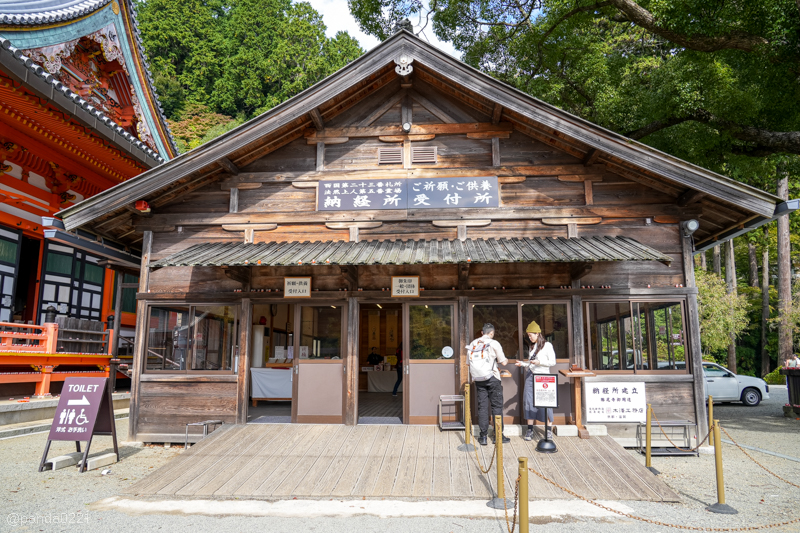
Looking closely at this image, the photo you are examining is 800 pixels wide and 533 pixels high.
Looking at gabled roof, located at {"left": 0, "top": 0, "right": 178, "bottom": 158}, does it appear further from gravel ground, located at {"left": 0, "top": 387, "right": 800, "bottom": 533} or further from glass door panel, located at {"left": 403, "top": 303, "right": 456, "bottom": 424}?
glass door panel, located at {"left": 403, "top": 303, "right": 456, "bottom": 424}

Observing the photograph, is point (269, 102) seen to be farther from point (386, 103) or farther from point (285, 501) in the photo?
point (285, 501)

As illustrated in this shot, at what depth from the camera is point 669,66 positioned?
12.3 m

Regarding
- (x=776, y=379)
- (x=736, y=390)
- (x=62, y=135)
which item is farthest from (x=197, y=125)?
(x=776, y=379)

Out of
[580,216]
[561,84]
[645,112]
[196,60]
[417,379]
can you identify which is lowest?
[417,379]

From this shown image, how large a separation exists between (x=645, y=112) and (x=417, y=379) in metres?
9.75

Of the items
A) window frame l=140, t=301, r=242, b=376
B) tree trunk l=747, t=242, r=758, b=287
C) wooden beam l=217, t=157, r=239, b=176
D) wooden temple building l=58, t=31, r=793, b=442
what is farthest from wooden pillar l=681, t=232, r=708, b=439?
tree trunk l=747, t=242, r=758, b=287

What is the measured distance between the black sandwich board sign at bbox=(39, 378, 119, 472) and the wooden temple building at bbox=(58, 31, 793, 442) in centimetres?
142

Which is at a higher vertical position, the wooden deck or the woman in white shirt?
the woman in white shirt

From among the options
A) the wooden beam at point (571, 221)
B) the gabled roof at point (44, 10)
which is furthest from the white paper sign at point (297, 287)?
the gabled roof at point (44, 10)

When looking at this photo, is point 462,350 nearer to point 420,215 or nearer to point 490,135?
point 420,215

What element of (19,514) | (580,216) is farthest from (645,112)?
(19,514)

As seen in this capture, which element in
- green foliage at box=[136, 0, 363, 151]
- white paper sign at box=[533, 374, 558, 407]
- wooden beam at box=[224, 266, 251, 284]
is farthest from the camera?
green foliage at box=[136, 0, 363, 151]

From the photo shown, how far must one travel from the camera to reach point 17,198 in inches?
472

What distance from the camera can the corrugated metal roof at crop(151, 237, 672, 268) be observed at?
322 inches
